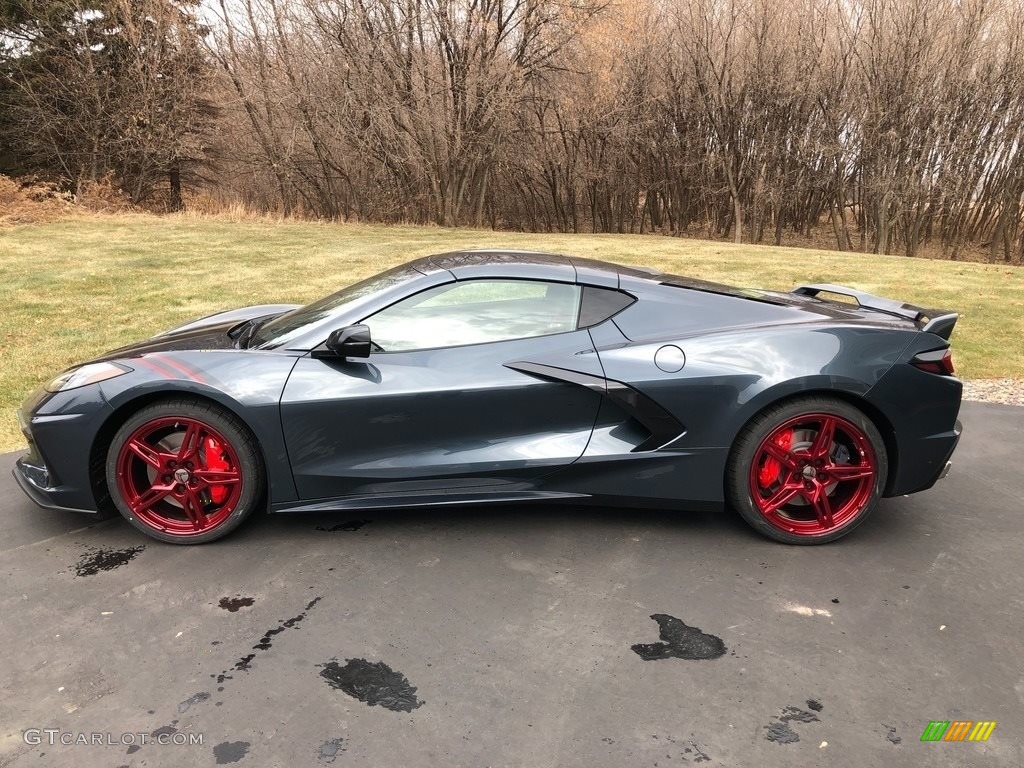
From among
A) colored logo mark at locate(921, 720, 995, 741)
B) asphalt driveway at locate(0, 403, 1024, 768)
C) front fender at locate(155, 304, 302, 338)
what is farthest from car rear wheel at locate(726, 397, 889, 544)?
front fender at locate(155, 304, 302, 338)

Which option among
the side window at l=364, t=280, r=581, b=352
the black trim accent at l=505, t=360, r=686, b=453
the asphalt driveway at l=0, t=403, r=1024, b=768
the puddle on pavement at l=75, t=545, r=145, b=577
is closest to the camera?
the asphalt driveway at l=0, t=403, r=1024, b=768

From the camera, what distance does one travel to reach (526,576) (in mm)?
3104

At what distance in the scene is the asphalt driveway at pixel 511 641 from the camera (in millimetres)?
2182

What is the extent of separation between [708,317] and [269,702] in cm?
237

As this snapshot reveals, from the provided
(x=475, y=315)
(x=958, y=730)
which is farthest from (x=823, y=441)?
(x=475, y=315)

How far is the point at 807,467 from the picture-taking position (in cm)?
338

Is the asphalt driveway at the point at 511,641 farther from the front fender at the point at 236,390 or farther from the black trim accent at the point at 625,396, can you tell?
the black trim accent at the point at 625,396

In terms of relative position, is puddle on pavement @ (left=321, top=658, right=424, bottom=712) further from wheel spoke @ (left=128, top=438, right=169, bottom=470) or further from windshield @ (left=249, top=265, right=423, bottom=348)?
windshield @ (left=249, top=265, right=423, bottom=348)

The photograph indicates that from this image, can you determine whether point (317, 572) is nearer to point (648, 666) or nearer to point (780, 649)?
point (648, 666)

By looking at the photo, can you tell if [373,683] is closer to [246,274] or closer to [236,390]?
[236,390]

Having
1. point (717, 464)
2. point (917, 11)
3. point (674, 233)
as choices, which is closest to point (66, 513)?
point (717, 464)

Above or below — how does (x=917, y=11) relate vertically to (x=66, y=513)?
above

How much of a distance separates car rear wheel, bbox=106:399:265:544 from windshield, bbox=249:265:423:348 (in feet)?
1.44

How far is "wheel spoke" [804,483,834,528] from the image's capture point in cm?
339
